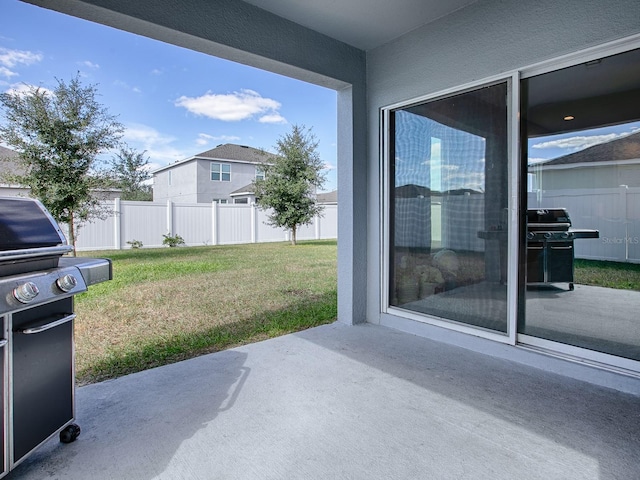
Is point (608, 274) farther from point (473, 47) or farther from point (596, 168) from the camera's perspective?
point (473, 47)

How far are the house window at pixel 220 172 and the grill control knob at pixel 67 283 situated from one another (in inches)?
744

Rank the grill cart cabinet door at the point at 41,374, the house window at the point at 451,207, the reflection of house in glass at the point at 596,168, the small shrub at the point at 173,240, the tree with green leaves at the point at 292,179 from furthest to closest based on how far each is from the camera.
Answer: the tree with green leaves at the point at 292,179
the small shrub at the point at 173,240
the house window at the point at 451,207
the reflection of house in glass at the point at 596,168
the grill cart cabinet door at the point at 41,374

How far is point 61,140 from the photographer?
25.7 feet

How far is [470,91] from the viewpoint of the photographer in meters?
3.11

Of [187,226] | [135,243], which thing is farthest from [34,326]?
[187,226]

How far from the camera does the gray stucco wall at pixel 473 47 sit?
2.42 m

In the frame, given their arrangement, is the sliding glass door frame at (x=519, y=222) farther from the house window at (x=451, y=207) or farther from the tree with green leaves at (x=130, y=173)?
the tree with green leaves at (x=130, y=173)

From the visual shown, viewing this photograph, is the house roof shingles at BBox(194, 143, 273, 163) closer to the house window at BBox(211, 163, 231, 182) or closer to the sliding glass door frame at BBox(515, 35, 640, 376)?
the house window at BBox(211, 163, 231, 182)

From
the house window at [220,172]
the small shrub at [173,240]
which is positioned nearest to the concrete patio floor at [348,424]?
the small shrub at [173,240]

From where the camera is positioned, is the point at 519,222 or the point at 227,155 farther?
the point at 227,155

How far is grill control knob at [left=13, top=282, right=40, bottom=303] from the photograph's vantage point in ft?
4.42

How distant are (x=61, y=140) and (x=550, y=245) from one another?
362 inches

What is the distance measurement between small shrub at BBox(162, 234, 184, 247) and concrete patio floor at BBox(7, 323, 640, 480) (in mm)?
10282

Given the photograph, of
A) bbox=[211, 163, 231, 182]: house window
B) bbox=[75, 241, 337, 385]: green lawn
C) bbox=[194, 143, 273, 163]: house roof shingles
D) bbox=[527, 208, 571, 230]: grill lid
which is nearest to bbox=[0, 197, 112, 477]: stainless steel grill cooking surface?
bbox=[75, 241, 337, 385]: green lawn
